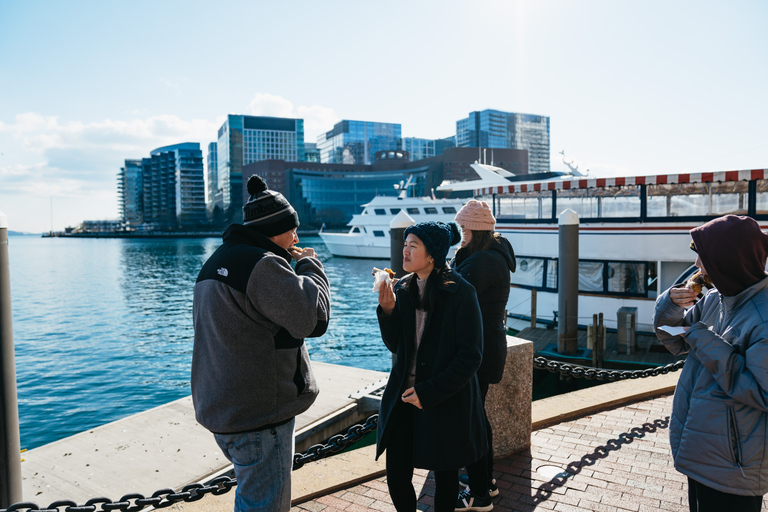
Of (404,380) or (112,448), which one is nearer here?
(404,380)

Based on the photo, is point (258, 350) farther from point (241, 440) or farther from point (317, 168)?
point (317, 168)

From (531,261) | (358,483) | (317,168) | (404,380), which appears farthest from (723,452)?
(317,168)

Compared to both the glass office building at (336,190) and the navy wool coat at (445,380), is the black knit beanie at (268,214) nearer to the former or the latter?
the navy wool coat at (445,380)

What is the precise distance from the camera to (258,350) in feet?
8.04

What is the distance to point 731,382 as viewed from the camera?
228cm

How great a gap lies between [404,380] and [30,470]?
601cm

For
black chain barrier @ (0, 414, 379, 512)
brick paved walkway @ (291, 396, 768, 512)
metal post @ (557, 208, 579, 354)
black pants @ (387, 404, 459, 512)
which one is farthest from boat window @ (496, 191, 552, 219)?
black pants @ (387, 404, 459, 512)

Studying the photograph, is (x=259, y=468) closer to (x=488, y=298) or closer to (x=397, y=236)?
(x=488, y=298)

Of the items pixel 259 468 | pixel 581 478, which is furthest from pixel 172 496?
pixel 581 478

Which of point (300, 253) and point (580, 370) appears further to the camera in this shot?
point (580, 370)

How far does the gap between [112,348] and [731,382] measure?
72.6ft

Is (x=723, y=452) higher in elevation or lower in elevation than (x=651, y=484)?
higher

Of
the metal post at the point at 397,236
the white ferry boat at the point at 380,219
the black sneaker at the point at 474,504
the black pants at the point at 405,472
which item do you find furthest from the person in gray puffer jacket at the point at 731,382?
the white ferry boat at the point at 380,219

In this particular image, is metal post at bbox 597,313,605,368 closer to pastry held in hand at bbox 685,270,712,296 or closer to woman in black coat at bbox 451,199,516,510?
woman in black coat at bbox 451,199,516,510
